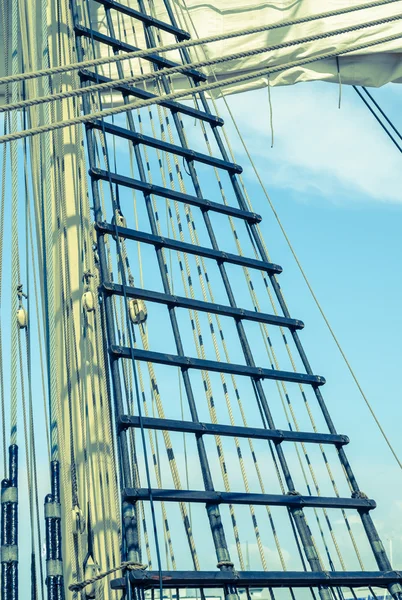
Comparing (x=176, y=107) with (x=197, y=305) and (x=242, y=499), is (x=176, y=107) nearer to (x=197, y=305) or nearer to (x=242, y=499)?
(x=197, y=305)

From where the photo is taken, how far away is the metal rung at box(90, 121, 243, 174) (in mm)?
4895

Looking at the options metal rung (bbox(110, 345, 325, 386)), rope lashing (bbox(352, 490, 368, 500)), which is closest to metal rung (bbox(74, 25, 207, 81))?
metal rung (bbox(110, 345, 325, 386))

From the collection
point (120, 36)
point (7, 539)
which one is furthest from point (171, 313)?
point (120, 36)

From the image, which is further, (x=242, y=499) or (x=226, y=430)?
(x=226, y=430)

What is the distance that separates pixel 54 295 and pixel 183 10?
3244 mm

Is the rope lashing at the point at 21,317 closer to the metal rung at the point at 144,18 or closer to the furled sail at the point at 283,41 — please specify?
the metal rung at the point at 144,18

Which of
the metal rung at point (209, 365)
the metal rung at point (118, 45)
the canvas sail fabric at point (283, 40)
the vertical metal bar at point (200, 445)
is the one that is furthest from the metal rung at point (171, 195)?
the canvas sail fabric at point (283, 40)

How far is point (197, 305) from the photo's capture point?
168 inches

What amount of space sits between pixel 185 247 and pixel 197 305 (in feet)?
1.29

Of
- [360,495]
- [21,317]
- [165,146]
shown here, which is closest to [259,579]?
[360,495]

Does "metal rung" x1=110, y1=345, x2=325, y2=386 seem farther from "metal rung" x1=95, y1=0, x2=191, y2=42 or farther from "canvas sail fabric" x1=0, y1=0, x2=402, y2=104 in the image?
"canvas sail fabric" x1=0, y1=0, x2=402, y2=104

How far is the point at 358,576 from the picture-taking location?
358cm

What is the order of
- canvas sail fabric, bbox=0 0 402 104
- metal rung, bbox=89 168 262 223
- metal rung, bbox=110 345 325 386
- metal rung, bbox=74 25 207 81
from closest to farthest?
1. metal rung, bbox=110 345 325 386
2. metal rung, bbox=89 168 262 223
3. metal rung, bbox=74 25 207 81
4. canvas sail fabric, bbox=0 0 402 104

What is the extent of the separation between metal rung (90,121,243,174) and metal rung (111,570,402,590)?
2.50 meters
